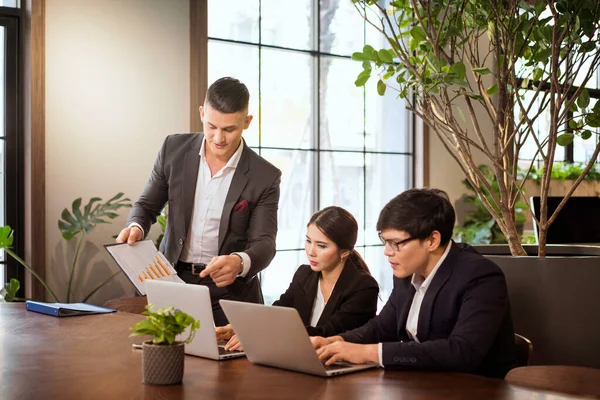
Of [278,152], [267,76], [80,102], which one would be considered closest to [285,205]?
[278,152]

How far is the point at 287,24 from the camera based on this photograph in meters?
6.04

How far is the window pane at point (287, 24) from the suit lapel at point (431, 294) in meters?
3.94

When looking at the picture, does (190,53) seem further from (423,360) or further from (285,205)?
(423,360)

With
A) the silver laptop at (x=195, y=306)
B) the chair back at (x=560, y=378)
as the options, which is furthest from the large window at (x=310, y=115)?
the chair back at (x=560, y=378)

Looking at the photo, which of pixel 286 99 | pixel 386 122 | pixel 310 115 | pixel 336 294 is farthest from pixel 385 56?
pixel 386 122

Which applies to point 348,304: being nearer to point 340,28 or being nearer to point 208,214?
point 208,214

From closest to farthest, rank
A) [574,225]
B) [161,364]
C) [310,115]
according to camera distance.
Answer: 1. [161,364]
2. [574,225]
3. [310,115]

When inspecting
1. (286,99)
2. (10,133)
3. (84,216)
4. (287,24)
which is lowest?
(84,216)

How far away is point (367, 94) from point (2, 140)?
3.03 m

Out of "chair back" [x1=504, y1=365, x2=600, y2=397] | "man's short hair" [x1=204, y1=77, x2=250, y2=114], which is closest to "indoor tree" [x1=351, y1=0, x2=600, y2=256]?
"man's short hair" [x1=204, y1=77, x2=250, y2=114]

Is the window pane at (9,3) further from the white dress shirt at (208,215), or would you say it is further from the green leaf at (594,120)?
the green leaf at (594,120)

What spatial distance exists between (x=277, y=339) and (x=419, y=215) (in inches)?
24.2

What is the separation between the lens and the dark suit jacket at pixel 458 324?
A: 1957 mm

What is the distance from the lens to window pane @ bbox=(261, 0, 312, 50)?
591cm
